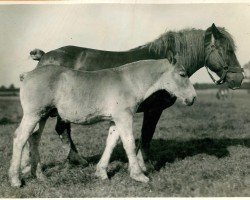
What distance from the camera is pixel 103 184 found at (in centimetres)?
584

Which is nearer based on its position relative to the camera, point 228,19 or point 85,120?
point 85,120

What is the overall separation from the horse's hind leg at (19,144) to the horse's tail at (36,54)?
1.87m

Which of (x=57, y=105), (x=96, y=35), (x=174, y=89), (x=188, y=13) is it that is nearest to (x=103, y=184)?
(x=57, y=105)

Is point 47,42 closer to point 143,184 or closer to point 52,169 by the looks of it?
point 52,169

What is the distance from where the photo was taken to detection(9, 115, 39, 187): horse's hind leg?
5.68 meters

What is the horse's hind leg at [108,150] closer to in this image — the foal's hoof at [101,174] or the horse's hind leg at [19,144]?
the foal's hoof at [101,174]

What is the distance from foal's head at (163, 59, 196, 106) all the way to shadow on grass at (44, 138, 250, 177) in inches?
61.3

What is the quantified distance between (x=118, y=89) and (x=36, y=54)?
2.20 meters

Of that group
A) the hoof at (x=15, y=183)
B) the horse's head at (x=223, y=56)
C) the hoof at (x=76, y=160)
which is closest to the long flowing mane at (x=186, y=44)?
the horse's head at (x=223, y=56)

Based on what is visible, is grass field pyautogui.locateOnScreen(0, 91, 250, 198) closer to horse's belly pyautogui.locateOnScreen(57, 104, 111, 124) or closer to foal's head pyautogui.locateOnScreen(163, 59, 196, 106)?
horse's belly pyautogui.locateOnScreen(57, 104, 111, 124)

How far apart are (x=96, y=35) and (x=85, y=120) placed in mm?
2659

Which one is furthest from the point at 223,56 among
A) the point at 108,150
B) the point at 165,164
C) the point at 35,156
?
the point at 35,156

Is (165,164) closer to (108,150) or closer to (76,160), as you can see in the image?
(108,150)

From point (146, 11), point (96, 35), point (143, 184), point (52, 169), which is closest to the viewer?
point (143, 184)
